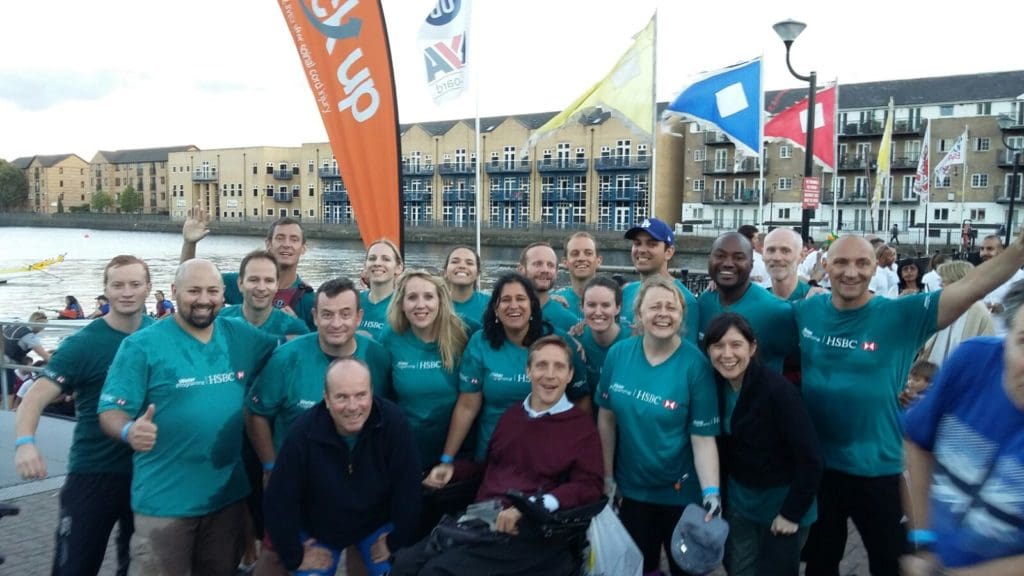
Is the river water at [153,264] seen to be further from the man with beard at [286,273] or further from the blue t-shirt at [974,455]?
the blue t-shirt at [974,455]

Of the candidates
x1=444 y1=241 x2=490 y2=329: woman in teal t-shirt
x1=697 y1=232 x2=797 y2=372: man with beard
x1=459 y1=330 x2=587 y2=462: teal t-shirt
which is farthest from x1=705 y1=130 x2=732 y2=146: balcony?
x1=459 y1=330 x2=587 y2=462: teal t-shirt

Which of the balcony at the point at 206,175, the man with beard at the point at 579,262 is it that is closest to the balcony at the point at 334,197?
the balcony at the point at 206,175

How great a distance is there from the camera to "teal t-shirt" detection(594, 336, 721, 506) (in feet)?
12.7

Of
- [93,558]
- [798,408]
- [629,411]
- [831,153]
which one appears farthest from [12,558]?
[831,153]

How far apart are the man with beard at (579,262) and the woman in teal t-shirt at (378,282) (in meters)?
1.45

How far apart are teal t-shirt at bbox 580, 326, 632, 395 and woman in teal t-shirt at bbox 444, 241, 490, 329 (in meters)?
0.96

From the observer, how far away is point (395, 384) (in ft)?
14.9

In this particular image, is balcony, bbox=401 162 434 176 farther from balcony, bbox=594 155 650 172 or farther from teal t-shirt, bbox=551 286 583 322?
teal t-shirt, bbox=551 286 583 322

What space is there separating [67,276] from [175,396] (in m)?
52.9

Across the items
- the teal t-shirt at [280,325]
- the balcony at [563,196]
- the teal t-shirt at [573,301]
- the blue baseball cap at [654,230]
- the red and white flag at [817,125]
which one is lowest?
the teal t-shirt at [280,325]

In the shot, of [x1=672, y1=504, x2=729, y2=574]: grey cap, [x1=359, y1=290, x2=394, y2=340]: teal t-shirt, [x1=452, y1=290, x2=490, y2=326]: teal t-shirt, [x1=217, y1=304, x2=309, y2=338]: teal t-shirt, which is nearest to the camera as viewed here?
[x1=672, y1=504, x2=729, y2=574]: grey cap

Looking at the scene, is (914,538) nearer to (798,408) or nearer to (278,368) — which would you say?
(798,408)

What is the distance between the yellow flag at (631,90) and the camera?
10109mm

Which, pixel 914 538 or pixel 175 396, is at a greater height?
pixel 175 396
